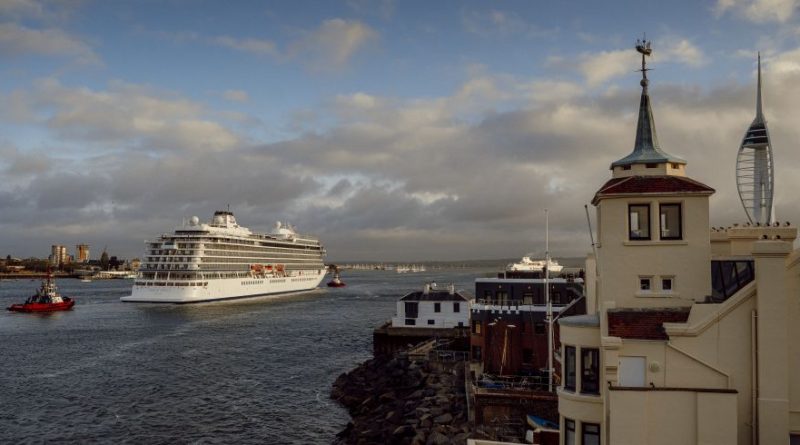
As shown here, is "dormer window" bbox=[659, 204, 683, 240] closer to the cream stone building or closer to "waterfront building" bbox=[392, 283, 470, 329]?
the cream stone building

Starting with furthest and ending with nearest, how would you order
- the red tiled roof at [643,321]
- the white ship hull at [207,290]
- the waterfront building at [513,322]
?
the white ship hull at [207,290] < the waterfront building at [513,322] < the red tiled roof at [643,321]

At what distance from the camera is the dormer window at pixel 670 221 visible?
46.1 ft

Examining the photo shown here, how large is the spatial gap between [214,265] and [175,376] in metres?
69.2

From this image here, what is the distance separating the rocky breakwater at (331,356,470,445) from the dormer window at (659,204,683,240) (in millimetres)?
14047

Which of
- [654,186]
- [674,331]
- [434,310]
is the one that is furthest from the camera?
[434,310]

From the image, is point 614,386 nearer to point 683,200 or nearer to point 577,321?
point 577,321

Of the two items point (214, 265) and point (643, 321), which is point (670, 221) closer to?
point (643, 321)

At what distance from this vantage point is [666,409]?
1216 centimetres

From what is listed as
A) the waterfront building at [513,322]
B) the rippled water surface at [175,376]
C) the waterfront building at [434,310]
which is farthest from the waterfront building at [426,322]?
the waterfront building at [513,322]

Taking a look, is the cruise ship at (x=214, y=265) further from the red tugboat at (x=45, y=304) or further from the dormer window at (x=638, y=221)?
the dormer window at (x=638, y=221)

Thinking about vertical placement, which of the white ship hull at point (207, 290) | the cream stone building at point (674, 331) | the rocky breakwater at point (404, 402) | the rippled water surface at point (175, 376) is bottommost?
the rippled water surface at point (175, 376)

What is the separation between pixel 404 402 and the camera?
107 ft

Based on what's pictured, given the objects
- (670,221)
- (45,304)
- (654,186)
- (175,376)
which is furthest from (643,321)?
(45,304)

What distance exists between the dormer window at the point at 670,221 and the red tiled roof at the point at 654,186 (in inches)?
15.7
